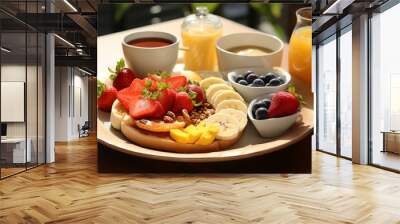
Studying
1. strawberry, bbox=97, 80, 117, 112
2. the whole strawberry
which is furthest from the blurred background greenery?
strawberry, bbox=97, 80, 117, 112

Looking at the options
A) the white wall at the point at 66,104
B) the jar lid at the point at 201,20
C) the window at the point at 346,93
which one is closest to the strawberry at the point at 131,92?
the jar lid at the point at 201,20

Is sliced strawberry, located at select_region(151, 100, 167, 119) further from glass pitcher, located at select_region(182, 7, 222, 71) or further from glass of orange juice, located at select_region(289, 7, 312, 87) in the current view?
glass of orange juice, located at select_region(289, 7, 312, 87)

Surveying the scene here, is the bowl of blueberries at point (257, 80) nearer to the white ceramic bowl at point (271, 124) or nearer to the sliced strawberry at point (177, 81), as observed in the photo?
the white ceramic bowl at point (271, 124)

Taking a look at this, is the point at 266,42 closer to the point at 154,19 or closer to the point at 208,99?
the point at 208,99

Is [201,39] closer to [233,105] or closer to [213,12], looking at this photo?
[213,12]

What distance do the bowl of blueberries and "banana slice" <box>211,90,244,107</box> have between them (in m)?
0.07

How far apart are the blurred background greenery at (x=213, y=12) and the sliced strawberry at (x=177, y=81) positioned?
799 millimetres

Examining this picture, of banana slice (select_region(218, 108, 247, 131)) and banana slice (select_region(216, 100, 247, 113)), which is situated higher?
banana slice (select_region(216, 100, 247, 113))

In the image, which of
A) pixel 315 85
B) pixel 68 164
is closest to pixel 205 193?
pixel 68 164

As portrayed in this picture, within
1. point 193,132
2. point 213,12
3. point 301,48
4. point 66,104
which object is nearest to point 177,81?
point 193,132

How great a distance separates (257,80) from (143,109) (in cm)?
150

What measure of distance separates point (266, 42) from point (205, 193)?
2.20 m

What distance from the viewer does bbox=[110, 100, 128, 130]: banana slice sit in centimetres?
552

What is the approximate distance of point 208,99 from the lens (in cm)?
560
